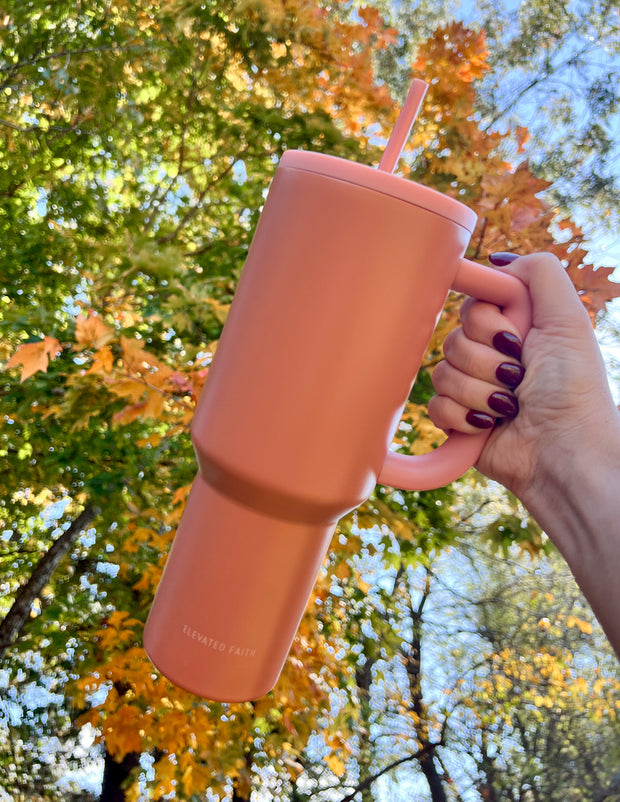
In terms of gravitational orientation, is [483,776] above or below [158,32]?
below

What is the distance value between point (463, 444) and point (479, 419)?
0.10 feet

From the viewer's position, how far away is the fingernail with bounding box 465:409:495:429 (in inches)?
27.2

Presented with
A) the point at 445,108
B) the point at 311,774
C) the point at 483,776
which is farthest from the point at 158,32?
the point at 483,776

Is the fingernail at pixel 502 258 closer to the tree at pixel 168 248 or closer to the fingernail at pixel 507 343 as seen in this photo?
the fingernail at pixel 507 343

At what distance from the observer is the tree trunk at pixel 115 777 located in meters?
4.58

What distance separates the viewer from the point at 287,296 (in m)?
0.55

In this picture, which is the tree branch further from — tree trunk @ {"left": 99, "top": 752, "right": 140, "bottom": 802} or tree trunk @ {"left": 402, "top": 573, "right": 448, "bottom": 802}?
tree trunk @ {"left": 99, "top": 752, "right": 140, "bottom": 802}

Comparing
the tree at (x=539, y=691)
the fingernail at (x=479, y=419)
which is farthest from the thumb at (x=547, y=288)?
the tree at (x=539, y=691)

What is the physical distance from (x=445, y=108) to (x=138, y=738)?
2.38m

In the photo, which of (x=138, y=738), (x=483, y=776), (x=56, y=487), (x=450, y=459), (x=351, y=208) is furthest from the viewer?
(x=56, y=487)

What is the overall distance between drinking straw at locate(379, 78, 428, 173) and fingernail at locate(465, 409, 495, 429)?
0.25m

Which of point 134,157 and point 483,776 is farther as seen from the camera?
point 483,776

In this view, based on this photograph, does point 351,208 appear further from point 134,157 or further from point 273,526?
point 134,157

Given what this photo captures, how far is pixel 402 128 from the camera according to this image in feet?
2.02
